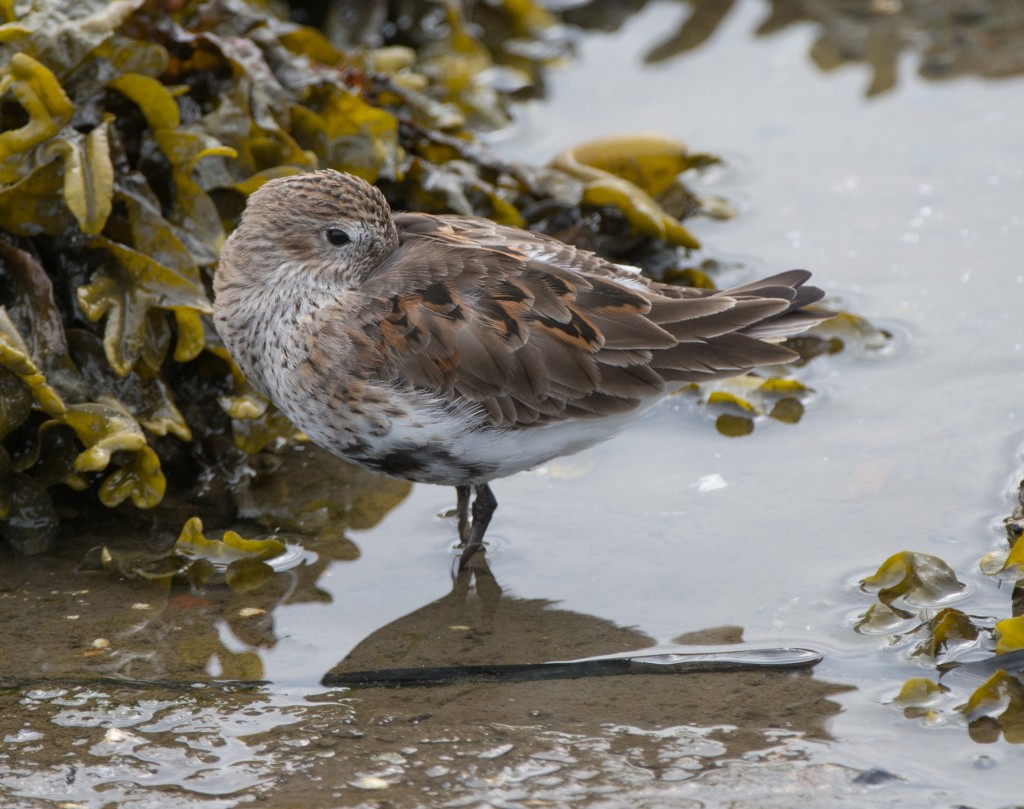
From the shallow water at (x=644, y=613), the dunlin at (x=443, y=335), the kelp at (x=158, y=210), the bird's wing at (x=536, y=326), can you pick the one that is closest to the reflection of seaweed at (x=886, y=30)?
the shallow water at (x=644, y=613)

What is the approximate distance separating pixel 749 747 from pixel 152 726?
74.6 inches

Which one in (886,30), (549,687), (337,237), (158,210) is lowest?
(549,687)

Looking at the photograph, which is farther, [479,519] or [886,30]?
[886,30]

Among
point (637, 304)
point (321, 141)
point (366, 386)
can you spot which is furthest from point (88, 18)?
point (637, 304)

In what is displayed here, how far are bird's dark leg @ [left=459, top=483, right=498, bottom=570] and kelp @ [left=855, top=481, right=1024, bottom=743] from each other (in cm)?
147

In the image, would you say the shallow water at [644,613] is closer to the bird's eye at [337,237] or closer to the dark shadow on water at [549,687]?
the dark shadow on water at [549,687]

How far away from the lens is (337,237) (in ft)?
16.2

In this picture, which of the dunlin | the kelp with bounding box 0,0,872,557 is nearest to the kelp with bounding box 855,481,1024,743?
the dunlin

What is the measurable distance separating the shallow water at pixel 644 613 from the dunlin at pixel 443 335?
1.78 feet

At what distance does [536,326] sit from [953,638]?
6.02ft

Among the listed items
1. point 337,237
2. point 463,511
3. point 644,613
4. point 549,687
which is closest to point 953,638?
point 644,613

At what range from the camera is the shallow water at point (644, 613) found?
3.95 meters

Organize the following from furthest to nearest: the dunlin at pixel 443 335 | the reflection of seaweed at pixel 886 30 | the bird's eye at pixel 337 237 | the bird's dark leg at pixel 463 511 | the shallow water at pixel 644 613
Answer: the reflection of seaweed at pixel 886 30 → the bird's dark leg at pixel 463 511 → the bird's eye at pixel 337 237 → the dunlin at pixel 443 335 → the shallow water at pixel 644 613

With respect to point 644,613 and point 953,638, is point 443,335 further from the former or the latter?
point 953,638
